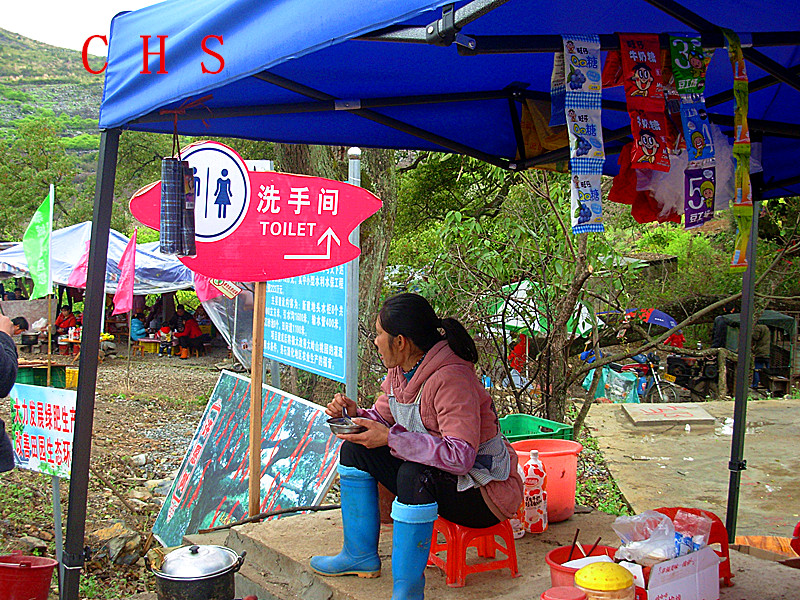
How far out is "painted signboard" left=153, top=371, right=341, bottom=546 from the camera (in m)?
4.16

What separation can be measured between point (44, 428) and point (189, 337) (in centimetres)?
1359

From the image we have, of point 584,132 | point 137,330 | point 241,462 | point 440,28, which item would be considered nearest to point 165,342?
point 137,330

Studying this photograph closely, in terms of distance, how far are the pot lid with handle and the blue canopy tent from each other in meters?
0.39

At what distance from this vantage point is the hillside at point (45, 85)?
77812 mm

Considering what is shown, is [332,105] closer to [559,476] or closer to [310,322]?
[310,322]

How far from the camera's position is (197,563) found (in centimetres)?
277

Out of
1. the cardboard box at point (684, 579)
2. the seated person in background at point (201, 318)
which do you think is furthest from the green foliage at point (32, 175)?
the cardboard box at point (684, 579)

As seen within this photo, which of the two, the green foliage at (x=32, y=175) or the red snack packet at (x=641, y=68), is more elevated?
the green foliage at (x=32, y=175)

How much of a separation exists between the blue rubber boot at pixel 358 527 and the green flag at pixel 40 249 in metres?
3.97

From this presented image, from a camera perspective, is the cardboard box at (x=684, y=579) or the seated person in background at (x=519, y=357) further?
the seated person in background at (x=519, y=357)

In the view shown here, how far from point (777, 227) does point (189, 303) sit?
1906 cm

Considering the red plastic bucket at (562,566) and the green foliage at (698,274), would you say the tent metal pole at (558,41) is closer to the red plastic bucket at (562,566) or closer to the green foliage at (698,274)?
the red plastic bucket at (562,566)

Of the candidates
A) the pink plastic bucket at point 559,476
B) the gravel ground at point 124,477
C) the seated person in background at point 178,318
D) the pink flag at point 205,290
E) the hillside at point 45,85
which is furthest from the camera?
the hillside at point 45,85

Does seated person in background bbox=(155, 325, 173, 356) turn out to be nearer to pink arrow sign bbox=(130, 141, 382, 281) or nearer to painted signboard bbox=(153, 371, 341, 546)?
painted signboard bbox=(153, 371, 341, 546)
